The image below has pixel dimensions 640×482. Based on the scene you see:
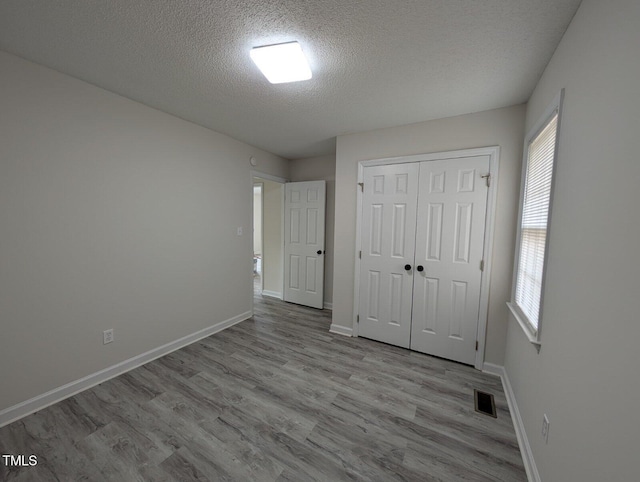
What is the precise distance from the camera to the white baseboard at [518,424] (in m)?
1.37

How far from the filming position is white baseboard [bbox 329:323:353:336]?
3117 millimetres

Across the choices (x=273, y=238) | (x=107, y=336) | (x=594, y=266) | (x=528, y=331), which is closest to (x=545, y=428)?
(x=528, y=331)

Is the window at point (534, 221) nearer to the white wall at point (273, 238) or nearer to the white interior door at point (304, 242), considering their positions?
the white interior door at point (304, 242)

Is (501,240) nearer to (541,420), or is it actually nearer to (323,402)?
(541,420)

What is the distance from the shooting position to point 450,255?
2.51 metres

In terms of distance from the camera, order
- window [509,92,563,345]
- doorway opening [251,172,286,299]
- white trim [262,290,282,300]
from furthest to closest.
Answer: white trim [262,290,282,300] < doorway opening [251,172,286,299] < window [509,92,563,345]

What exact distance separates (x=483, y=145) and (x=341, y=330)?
2576mm

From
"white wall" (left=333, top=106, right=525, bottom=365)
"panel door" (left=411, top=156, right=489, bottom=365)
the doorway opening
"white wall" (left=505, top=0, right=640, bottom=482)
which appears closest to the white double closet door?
"panel door" (left=411, top=156, right=489, bottom=365)

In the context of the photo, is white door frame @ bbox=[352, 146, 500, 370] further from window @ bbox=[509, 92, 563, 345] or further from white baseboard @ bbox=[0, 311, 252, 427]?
white baseboard @ bbox=[0, 311, 252, 427]

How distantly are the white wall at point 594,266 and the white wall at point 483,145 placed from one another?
0.87 metres

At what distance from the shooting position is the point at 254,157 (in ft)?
11.8

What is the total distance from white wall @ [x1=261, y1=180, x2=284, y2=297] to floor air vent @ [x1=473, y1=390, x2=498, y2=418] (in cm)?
321

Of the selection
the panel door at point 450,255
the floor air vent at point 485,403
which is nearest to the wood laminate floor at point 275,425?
the floor air vent at point 485,403

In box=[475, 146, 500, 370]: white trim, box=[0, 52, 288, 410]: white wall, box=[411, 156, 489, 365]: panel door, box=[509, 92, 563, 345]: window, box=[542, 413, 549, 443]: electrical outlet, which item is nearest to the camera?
box=[542, 413, 549, 443]: electrical outlet
